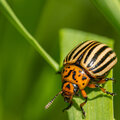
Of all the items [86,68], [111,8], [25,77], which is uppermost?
[25,77]

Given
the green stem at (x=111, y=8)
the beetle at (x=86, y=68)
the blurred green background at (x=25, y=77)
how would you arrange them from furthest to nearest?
the blurred green background at (x=25, y=77) < the beetle at (x=86, y=68) < the green stem at (x=111, y=8)

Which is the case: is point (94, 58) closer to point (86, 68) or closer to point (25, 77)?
point (86, 68)

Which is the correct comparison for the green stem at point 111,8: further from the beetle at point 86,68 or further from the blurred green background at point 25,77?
the blurred green background at point 25,77

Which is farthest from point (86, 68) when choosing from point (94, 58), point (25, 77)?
point (25, 77)

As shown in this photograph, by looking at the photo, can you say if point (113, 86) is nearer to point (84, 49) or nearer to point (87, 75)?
point (87, 75)

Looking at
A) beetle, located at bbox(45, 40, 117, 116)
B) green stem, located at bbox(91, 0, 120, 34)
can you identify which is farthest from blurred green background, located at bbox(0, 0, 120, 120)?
green stem, located at bbox(91, 0, 120, 34)

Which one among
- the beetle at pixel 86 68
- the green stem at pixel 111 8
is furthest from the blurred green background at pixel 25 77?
the green stem at pixel 111 8

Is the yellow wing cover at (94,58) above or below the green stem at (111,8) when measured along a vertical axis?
above

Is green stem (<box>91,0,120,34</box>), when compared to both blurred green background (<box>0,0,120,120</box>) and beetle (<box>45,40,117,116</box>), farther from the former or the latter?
blurred green background (<box>0,0,120,120</box>)
